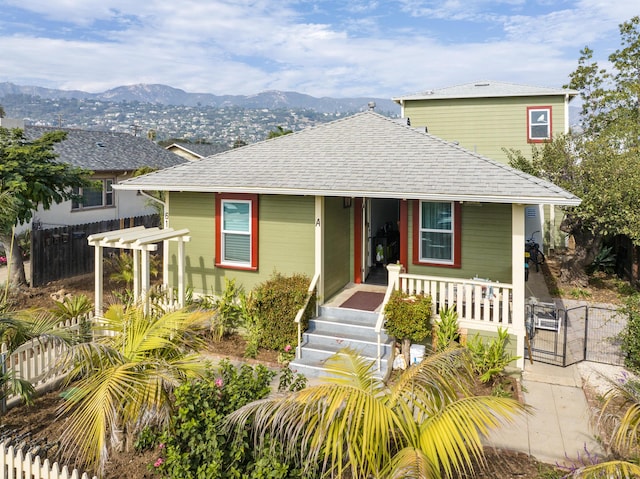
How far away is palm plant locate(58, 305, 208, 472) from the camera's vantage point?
4.28 metres

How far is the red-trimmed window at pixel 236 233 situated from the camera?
1045 centimetres

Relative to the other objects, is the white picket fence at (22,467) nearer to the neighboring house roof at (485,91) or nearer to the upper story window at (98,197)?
the upper story window at (98,197)

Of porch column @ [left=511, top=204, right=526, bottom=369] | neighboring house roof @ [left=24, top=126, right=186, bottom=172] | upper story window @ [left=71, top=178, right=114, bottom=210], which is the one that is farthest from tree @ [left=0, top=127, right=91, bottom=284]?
porch column @ [left=511, top=204, right=526, bottom=369]

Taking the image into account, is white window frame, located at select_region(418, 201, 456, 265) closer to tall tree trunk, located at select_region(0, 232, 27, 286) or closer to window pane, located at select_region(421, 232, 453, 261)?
window pane, located at select_region(421, 232, 453, 261)

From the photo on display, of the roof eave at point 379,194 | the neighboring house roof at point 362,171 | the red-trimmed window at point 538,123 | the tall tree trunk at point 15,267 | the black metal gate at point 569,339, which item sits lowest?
the black metal gate at point 569,339

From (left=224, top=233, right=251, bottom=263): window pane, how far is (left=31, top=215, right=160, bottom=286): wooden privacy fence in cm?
760

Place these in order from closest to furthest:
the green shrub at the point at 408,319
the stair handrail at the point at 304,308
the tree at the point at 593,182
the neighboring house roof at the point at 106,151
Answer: the green shrub at the point at 408,319
the stair handrail at the point at 304,308
the tree at the point at 593,182
the neighboring house roof at the point at 106,151

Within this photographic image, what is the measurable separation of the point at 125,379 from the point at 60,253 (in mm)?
12537

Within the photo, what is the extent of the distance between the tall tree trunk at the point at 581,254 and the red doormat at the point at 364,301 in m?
7.51

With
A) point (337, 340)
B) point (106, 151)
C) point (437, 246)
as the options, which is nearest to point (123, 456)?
point (337, 340)

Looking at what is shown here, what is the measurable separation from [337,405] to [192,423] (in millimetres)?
1559

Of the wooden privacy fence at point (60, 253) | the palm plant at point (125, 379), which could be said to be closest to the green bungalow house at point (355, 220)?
the palm plant at point (125, 379)

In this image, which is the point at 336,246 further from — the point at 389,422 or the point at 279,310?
the point at 389,422

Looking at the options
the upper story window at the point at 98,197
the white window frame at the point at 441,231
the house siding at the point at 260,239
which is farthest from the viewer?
the upper story window at the point at 98,197
